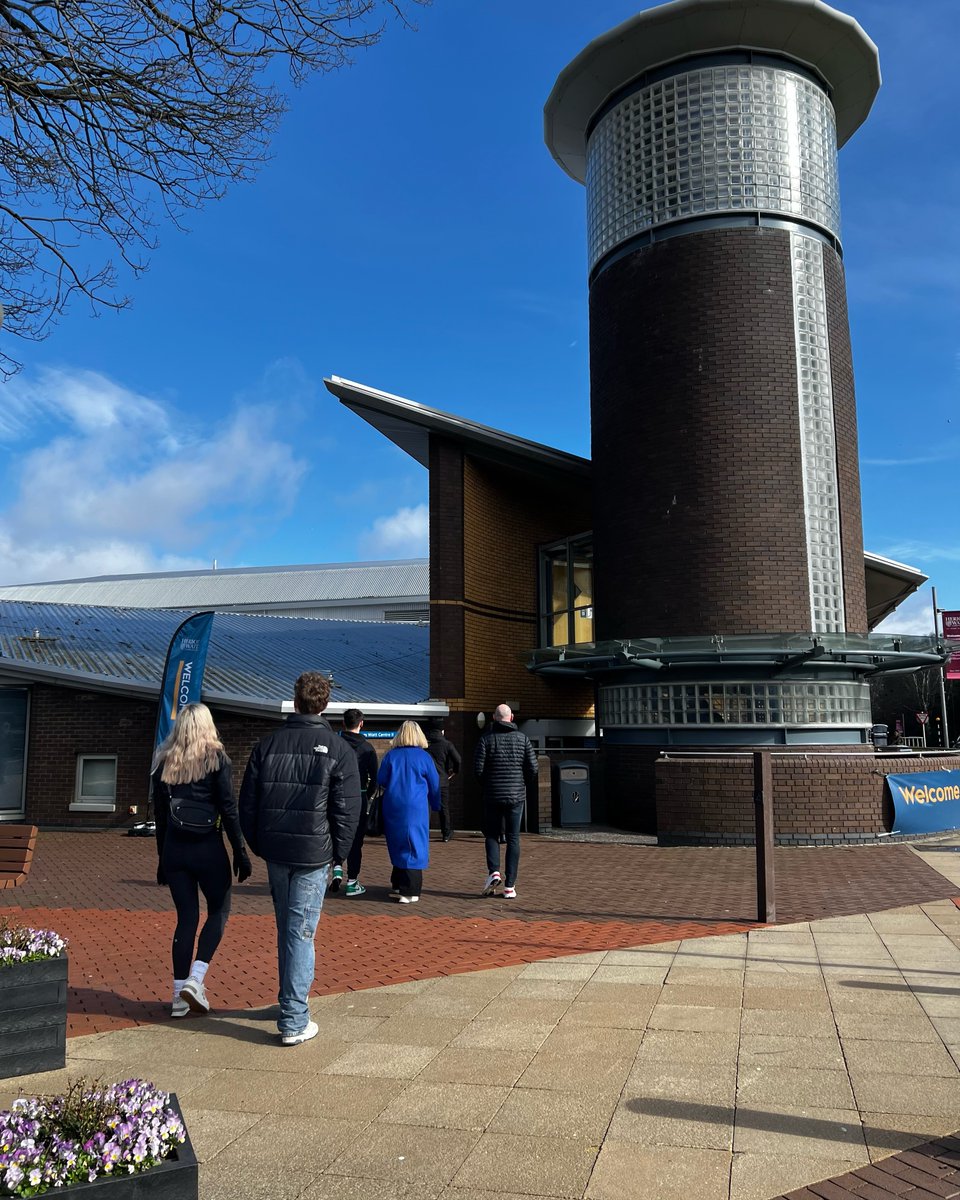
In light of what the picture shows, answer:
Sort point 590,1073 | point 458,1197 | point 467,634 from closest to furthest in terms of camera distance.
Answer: point 458,1197 → point 590,1073 → point 467,634

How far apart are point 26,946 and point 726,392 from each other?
551 inches

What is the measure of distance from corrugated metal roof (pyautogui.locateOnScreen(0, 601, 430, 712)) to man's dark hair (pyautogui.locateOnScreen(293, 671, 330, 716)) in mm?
11150

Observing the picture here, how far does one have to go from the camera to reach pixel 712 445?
16156 millimetres

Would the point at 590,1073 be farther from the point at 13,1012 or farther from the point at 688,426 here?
the point at 688,426

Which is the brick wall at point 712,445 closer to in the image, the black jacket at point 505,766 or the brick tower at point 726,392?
the brick tower at point 726,392

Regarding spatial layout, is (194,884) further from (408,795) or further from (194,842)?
(408,795)

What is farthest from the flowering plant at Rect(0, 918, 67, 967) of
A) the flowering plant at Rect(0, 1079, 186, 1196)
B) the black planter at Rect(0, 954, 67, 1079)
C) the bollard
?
the bollard

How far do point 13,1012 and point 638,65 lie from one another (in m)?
17.9

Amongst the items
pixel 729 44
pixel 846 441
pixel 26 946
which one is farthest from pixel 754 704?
pixel 26 946

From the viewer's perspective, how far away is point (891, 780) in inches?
561

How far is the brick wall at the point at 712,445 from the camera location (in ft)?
52.3

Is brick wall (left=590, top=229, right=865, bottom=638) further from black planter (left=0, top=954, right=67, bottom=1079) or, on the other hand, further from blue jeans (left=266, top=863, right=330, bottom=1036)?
black planter (left=0, top=954, right=67, bottom=1079)

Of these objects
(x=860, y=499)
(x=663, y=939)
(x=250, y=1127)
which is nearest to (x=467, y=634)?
(x=860, y=499)

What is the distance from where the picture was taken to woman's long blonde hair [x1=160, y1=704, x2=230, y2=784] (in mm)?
5641
